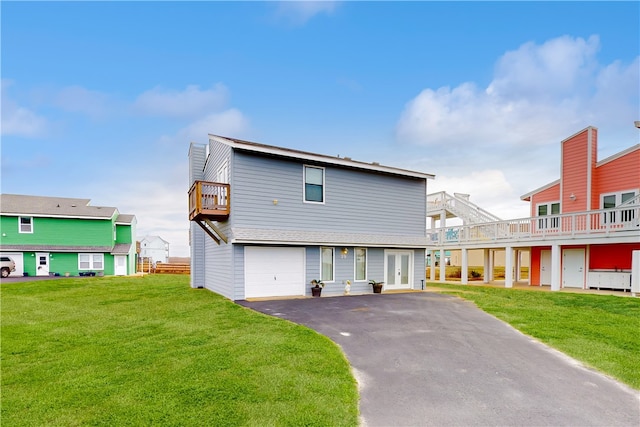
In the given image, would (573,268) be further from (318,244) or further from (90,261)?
(90,261)

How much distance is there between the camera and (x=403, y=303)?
1209 cm

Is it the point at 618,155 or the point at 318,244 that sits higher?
the point at 618,155

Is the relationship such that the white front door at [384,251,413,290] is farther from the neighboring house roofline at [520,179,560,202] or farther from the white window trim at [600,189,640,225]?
the neighboring house roofline at [520,179,560,202]

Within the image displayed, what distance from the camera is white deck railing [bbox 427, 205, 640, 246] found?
47.8 feet

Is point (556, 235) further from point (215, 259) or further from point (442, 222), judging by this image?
point (215, 259)

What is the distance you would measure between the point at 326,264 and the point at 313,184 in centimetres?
354

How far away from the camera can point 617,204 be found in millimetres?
16562

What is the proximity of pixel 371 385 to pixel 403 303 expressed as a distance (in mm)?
7527

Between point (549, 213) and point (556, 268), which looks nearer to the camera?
point (556, 268)

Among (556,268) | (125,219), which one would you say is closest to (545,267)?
(556,268)

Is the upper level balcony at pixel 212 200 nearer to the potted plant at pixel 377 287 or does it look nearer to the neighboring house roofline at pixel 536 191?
the potted plant at pixel 377 287

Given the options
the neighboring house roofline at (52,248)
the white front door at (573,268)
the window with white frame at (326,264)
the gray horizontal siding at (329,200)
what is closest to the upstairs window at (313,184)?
the gray horizontal siding at (329,200)

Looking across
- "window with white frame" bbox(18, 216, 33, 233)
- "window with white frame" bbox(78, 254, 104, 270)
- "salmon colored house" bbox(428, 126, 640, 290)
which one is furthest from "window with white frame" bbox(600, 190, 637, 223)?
"window with white frame" bbox(18, 216, 33, 233)

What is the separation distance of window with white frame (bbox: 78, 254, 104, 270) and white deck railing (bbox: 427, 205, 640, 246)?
91.3 ft
